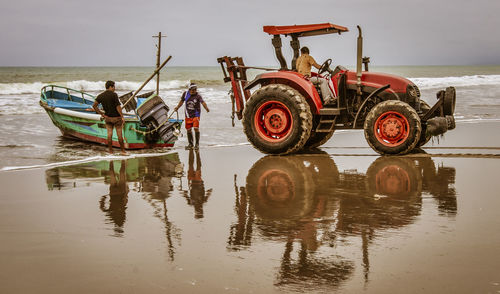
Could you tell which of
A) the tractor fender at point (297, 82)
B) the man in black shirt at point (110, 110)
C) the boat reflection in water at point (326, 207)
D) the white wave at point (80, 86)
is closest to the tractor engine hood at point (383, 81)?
the tractor fender at point (297, 82)

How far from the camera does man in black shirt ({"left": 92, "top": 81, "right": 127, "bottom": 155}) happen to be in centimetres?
1078

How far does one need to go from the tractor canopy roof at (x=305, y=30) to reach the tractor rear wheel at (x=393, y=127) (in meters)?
1.71

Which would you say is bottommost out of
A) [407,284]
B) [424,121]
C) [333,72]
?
[407,284]

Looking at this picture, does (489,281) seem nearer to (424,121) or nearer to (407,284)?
(407,284)

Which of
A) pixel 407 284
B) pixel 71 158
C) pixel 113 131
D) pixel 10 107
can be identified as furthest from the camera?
pixel 10 107

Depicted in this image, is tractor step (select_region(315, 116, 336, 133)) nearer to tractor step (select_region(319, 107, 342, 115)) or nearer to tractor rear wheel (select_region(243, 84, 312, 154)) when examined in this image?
tractor step (select_region(319, 107, 342, 115))

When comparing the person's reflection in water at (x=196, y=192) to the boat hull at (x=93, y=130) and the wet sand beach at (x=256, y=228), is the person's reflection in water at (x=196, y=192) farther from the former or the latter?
the boat hull at (x=93, y=130)

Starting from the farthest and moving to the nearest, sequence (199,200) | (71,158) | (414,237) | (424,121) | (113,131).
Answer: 1. (113,131)
2. (71,158)
3. (424,121)
4. (199,200)
5. (414,237)

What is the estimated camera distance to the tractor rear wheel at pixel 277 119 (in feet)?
30.7

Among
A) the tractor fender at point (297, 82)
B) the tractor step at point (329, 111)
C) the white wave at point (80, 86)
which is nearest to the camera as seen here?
the tractor step at point (329, 111)

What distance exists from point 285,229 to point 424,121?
5206 millimetres

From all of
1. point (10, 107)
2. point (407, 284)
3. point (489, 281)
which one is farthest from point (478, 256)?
point (10, 107)

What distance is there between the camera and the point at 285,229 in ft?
15.6

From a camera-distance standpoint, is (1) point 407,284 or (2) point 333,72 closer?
(1) point 407,284
